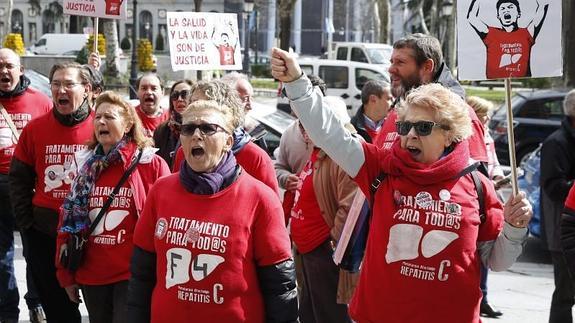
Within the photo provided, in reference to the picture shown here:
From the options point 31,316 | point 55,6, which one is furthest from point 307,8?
point 31,316

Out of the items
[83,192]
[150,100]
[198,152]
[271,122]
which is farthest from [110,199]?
[271,122]

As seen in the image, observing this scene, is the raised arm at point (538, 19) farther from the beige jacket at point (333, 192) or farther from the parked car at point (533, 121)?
the parked car at point (533, 121)

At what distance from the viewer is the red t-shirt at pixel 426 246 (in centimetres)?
392

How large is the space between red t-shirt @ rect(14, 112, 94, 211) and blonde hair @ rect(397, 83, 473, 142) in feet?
8.71

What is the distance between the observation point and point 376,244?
4023mm

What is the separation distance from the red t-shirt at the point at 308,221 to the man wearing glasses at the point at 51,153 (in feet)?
4.45

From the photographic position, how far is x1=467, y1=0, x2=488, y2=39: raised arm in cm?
434

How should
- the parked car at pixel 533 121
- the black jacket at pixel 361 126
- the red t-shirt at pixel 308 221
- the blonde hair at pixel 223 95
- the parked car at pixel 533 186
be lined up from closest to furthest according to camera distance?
the blonde hair at pixel 223 95 < the red t-shirt at pixel 308 221 < the black jacket at pixel 361 126 < the parked car at pixel 533 186 < the parked car at pixel 533 121

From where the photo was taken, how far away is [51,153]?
6012 mm

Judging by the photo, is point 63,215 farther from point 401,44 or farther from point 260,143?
point 401,44

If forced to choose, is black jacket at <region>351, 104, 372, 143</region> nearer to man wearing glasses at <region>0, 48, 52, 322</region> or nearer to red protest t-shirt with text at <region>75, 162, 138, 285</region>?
man wearing glasses at <region>0, 48, 52, 322</region>

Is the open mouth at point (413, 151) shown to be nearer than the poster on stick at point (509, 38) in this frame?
Yes

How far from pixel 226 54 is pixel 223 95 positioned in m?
3.23

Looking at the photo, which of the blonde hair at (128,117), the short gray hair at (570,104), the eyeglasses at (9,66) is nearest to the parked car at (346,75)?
the short gray hair at (570,104)
